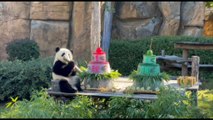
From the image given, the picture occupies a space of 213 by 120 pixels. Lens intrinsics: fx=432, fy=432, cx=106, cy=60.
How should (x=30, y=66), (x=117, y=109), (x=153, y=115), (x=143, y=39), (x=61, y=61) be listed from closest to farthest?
(x=153, y=115)
(x=117, y=109)
(x=61, y=61)
(x=30, y=66)
(x=143, y=39)

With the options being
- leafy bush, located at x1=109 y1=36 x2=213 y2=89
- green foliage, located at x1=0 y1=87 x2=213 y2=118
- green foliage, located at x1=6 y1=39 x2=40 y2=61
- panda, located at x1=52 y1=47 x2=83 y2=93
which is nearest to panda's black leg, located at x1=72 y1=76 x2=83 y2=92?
panda, located at x1=52 y1=47 x2=83 y2=93

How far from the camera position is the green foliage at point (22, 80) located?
8.88 meters

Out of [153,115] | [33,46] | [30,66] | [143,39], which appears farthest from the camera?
[143,39]

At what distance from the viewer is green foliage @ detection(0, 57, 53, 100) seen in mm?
8883

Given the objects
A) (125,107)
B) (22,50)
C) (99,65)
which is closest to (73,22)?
(22,50)

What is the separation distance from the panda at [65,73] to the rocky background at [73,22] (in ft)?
23.2

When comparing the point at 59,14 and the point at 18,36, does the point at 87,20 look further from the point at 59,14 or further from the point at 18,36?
the point at 18,36

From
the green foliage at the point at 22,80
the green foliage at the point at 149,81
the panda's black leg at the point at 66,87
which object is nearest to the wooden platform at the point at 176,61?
the green foliage at the point at 22,80

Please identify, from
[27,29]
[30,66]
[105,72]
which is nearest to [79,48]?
[27,29]

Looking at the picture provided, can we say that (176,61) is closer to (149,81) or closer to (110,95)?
(149,81)

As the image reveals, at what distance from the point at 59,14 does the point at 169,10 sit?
360cm

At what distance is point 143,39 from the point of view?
13.4 m

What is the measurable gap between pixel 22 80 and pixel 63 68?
3.01 m

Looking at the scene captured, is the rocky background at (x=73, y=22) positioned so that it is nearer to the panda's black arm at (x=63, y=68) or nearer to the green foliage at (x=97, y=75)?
the green foliage at (x=97, y=75)
